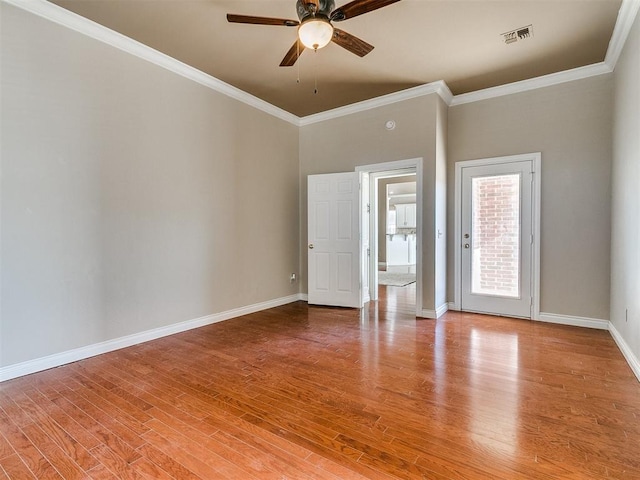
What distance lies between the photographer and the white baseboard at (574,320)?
3.79 m

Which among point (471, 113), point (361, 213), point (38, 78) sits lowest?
point (361, 213)

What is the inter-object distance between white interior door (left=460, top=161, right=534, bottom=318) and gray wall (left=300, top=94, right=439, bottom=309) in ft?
2.29

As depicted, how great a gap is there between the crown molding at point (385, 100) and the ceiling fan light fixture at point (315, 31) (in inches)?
96.3

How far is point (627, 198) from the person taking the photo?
9.62ft

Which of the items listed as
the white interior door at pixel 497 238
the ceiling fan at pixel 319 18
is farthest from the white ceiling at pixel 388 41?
the white interior door at pixel 497 238

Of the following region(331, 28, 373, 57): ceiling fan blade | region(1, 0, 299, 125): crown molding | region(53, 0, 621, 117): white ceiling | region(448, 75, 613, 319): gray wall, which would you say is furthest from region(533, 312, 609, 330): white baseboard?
region(1, 0, 299, 125): crown molding

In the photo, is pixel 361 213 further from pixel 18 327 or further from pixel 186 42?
pixel 18 327

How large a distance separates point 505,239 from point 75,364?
5.05 m

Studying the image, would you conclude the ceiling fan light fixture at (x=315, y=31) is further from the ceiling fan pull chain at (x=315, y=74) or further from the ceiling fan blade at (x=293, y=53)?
the ceiling fan pull chain at (x=315, y=74)

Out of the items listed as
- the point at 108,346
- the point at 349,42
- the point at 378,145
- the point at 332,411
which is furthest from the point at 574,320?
the point at 108,346

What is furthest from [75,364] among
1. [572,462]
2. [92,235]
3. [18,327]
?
[572,462]

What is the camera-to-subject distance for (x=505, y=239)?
14.3 ft

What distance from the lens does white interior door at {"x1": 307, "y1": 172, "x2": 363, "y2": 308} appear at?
16.0ft

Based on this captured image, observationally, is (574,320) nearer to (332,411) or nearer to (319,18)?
(332,411)
